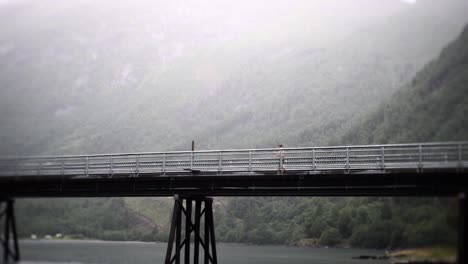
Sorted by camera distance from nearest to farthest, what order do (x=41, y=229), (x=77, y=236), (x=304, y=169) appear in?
(x=304, y=169), (x=41, y=229), (x=77, y=236)

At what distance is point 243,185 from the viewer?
5072 cm

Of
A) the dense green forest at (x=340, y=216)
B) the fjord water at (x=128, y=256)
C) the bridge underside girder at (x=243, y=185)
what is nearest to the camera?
the bridge underside girder at (x=243, y=185)

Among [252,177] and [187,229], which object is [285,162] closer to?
[252,177]

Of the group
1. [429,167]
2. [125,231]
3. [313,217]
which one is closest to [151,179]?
[429,167]

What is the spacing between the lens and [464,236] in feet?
126

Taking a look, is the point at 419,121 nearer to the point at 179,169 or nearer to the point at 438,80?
the point at 438,80

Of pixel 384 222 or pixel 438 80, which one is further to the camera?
pixel 438 80

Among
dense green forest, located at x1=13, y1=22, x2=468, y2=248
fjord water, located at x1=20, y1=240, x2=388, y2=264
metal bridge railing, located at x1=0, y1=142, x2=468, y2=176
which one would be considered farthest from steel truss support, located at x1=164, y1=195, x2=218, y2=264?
dense green forest, located at x1=13, y1=22, x2=468, y2=248

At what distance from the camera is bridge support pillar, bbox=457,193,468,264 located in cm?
3778

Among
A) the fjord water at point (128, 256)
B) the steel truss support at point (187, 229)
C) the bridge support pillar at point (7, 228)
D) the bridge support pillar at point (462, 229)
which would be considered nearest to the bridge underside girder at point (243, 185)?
the steel truss support at point (187, 229)

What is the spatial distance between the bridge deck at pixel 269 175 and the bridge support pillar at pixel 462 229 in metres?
3.11

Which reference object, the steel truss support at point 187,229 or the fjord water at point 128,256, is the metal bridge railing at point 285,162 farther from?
the fjord water at point 128,256

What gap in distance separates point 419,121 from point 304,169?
139 m

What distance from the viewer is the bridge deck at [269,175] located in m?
44.6
